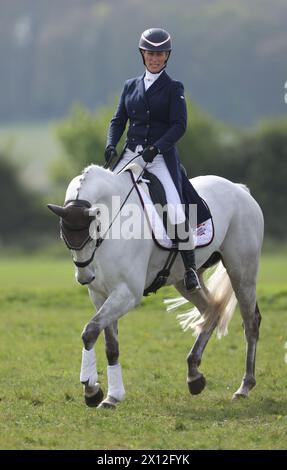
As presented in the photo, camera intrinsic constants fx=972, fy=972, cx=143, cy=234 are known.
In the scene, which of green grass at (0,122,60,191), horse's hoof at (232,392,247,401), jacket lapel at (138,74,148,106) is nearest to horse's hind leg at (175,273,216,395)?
horse's hoof at (232,392,247,401)

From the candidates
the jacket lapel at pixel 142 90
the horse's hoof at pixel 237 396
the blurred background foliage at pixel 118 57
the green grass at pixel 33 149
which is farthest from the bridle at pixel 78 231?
the blurred background foliage at pixel 118 57

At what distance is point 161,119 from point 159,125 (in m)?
0.06

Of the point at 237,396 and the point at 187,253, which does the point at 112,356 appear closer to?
the point at 187,253

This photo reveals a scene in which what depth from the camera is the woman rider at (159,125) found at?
9477mm

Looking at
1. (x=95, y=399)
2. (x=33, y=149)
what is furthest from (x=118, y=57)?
(x=95, y=399)

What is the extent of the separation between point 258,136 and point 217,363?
1871 inches

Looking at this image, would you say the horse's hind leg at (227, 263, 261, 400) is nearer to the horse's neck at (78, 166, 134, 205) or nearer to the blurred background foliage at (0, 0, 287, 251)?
the horse's neck at (78, 166, 134, 205)

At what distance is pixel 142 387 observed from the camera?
10.7m

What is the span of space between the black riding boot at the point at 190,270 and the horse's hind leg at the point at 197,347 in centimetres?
87

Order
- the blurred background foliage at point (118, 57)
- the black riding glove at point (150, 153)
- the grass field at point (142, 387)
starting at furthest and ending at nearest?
the blurred background foliage at point (118, 57)
the black riding glove at point (150, 153)
the grass field at point (142, 387)

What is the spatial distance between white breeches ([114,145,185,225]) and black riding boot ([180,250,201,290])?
418 mm

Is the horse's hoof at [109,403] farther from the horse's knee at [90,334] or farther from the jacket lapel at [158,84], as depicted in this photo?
the jacket lapel at [158,84]
